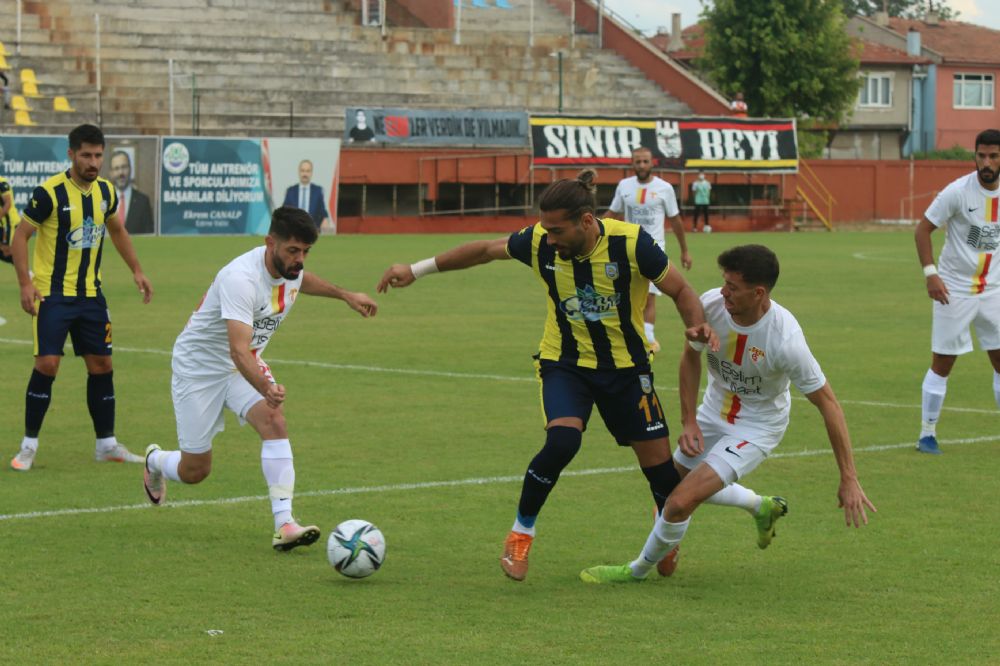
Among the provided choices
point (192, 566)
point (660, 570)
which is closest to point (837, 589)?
point (660, 570)

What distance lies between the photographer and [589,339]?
282 inches

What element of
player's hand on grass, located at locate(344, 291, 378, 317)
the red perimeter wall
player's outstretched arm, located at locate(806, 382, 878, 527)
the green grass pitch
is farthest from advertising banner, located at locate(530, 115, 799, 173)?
player's outstretched arm, located at locate(806, 382, 878, 527)

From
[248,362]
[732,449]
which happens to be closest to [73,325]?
[248,362]

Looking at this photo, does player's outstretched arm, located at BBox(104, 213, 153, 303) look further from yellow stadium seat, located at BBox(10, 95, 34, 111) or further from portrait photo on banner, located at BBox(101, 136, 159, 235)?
yellow stadium seat, located at BBox(10, 95, 34, 111)

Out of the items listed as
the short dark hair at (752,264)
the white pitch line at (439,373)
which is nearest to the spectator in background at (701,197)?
the white pitch line at (439,373)

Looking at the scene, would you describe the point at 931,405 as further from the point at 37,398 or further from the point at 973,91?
the point at 973,91

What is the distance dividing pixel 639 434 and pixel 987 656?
1.92m

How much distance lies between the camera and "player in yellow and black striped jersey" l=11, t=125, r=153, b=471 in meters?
10.1

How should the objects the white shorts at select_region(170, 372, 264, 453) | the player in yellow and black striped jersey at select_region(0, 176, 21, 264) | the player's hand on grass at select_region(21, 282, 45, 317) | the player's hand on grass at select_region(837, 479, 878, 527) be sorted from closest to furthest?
the player's hand on grass at select_region(837, 479, 878, 527) → the white shorts at select_region(170, 372, 264, 453) → the player's hand on grass at select_region(21, 282, 45, 317) → the player in yellow and black striped jersey at select_region(0, 176, 21, 264)

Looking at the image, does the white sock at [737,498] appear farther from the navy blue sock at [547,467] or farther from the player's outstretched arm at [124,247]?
the player's outstretched arm at [124,247]

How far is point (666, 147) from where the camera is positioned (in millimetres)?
44719

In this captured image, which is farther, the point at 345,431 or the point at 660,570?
the point at 345,431

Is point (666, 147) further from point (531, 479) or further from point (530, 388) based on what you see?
point (531, 479)

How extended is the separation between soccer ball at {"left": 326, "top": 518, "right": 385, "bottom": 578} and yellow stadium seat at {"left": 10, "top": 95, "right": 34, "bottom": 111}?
116 ft
